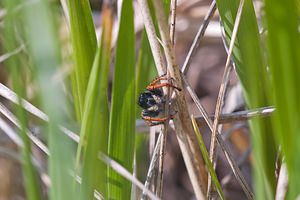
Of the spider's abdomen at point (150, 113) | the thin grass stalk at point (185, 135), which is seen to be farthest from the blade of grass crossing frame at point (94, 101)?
the spider's abdomen at point (150, 113)

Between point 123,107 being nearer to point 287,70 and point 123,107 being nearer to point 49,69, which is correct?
point 49,69

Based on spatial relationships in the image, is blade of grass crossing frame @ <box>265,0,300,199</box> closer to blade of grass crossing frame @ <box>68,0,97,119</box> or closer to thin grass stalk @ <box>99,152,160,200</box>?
thin grass stalk @ <box>99,152,160,200</box>

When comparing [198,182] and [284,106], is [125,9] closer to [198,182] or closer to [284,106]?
[284,106]

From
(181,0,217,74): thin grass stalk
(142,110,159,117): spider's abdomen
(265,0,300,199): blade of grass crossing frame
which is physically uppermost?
(181,0,217,74): thin grass stalk

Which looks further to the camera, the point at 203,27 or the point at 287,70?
the point at 203,27

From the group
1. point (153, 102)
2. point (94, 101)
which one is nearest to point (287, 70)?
point (94, 101)

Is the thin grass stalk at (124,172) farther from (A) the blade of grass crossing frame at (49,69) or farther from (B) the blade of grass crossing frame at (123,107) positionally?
(A) the blade of grass crossing frame at (49,69)

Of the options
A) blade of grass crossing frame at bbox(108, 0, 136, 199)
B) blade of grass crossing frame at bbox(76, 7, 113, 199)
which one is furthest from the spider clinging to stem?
blade of grass crossing frame at bbox(76, 7, 113, 199)
